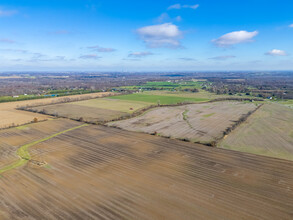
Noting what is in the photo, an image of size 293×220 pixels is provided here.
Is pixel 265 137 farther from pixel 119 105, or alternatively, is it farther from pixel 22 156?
pixel 119 105

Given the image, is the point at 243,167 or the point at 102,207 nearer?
the point at 102,207

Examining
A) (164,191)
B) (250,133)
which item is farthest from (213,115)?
(164,191)

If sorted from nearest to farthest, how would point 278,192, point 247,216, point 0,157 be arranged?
point 247,216 < point 278,192 < point 0,157

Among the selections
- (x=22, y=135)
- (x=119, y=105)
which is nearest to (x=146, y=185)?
(x=22, y=135)

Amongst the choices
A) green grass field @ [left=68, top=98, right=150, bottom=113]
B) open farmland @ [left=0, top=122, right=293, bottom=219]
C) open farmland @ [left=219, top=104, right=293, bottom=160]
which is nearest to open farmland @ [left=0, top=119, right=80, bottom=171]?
open farmland @ [left=0, top=122, right=293, bottom=219]

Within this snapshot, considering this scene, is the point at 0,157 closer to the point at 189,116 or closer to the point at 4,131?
the point at 4,131

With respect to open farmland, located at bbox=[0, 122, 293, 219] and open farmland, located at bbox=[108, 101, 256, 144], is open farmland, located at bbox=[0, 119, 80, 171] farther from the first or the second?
open farmland, located at bbox=[108, 101, 256, 144]
